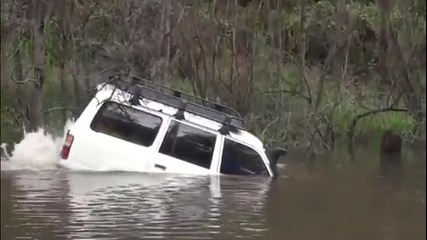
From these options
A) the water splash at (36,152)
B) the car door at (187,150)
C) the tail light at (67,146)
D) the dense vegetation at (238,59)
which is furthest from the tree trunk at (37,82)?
the car door at (187,150)

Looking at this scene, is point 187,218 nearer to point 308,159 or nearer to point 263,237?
point 263,237

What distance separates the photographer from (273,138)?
34.8ft

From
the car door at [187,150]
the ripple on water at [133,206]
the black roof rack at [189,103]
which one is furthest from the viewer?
the car door at [187,150]

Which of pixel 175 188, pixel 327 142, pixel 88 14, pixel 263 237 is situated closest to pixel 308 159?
pixel 327 142

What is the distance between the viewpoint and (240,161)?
11453mm

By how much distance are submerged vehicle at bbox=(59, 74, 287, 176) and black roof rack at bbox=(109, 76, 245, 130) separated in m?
0.01

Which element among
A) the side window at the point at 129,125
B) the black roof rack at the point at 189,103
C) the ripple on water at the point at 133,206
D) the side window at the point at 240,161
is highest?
the black roof rack at the point at 189,103

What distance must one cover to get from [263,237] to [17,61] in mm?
3640

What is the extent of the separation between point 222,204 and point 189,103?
109cm

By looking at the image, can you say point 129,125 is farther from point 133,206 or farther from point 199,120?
point 133,206

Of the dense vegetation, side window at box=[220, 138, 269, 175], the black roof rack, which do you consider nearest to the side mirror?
side window at box=[220, 138, 269, 175]

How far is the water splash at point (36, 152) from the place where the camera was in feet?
37.7

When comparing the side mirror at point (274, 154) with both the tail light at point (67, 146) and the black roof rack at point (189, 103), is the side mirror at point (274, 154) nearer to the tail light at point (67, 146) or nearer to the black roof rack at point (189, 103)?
the black roof rack at point (189, 103)

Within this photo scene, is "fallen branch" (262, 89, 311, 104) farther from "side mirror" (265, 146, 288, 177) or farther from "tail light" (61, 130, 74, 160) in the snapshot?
"tail light" (61, 130, 74, 160)
